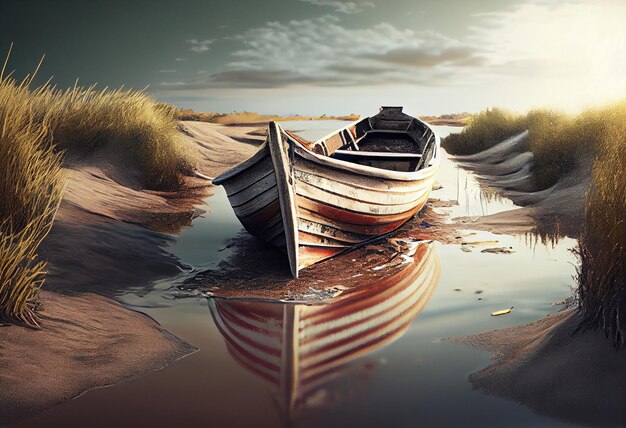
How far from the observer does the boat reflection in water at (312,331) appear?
455 cm

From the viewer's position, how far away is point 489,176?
16.4m

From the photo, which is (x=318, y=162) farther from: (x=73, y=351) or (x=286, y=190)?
(x=73, y=351)

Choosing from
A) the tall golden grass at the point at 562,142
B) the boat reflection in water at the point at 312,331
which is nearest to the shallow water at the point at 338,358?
the boat reflection in water at the point at 312,331

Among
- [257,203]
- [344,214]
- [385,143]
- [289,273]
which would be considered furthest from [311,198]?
[385,143]

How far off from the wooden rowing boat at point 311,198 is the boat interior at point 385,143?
188cm

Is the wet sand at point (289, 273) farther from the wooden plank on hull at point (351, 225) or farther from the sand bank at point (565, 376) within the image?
the sand bank at point (565, 376)

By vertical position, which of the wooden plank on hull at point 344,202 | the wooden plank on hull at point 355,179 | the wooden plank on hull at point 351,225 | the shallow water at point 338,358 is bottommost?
the shallow water at point 338,358

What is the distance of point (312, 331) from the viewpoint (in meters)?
5.43

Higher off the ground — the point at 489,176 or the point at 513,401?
the point at 489,176

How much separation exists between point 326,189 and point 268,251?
56.6 inches

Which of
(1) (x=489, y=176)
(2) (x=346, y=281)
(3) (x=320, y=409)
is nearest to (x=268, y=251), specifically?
(2) (x=346, y=281)

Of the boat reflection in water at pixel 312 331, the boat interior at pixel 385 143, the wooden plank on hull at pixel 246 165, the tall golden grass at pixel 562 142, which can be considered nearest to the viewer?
the boat reflection in water at pixel 312 331

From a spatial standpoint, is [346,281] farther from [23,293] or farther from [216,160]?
[216,160]

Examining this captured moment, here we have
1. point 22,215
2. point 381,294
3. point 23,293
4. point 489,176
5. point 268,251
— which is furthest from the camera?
point 489,176
